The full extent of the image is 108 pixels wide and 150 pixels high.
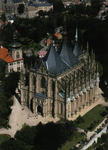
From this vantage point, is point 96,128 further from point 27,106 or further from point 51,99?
point 27,106

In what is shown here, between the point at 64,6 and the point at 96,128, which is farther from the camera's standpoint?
the point at 64,6

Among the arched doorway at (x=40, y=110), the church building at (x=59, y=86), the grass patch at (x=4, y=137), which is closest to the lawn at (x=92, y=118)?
the church building at (x=59, y=86)

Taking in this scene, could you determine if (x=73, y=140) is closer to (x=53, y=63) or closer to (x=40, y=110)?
(x=40, y=110)

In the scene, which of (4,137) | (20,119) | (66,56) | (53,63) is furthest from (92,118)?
(4,137)

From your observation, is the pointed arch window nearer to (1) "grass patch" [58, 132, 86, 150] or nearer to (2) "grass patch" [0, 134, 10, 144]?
(1) "grass patch" [58, 132, 86, 150]

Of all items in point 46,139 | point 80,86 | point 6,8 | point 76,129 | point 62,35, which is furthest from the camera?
point 6,8

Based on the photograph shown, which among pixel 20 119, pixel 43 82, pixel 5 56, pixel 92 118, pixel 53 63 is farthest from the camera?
pixel 5 56

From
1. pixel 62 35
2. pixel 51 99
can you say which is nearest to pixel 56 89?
pixel 51 99
